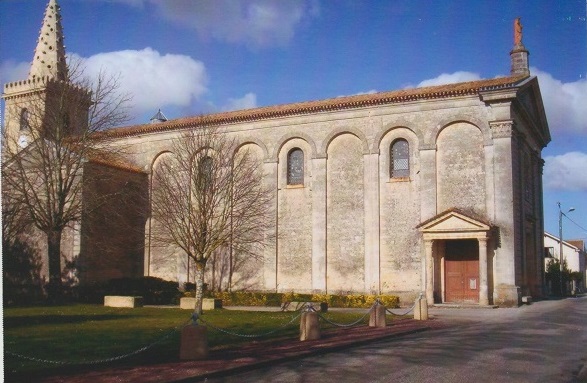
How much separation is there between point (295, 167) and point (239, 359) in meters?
24.3

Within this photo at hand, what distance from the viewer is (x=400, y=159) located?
3306 cm

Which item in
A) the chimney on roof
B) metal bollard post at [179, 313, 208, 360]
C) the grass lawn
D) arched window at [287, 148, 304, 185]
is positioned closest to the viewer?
the grass lawn

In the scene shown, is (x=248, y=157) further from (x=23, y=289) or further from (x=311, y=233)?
(x=23, y=289)

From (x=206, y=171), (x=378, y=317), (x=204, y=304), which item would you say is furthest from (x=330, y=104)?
(x=378, y=317)

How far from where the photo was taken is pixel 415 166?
106ft

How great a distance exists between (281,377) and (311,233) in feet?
77.6

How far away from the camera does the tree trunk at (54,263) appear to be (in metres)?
27.8

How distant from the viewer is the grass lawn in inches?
468

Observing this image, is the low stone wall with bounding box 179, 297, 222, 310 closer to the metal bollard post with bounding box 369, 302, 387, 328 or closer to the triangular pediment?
the metal bollard post with bounding box 369, 302, 387, 328

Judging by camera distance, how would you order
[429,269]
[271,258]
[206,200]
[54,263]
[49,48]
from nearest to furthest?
1. [206,200]
2. [54,263]
3. [429,269]
4. [271,258]
5. [49,48]

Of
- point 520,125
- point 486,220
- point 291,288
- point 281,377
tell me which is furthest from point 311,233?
point 281,377

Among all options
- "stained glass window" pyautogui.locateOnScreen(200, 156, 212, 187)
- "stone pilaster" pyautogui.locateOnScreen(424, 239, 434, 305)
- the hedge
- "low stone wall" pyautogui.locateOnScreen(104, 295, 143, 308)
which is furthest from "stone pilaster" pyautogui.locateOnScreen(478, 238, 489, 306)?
"low stone wall" pyautogui.locateOnScreen(104, 295, 143, 308)

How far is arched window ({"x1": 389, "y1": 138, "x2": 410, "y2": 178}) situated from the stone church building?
0.08m

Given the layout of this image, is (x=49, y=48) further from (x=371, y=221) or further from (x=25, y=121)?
(x=371, y=221)
